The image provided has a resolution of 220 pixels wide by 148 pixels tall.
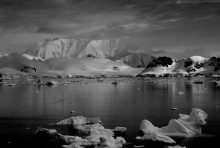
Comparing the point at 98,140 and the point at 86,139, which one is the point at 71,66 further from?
the point at 98,140

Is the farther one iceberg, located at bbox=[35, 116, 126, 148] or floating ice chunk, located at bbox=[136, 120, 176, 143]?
floating ice chunk, located at bbox=[136, 120, 176, 143]

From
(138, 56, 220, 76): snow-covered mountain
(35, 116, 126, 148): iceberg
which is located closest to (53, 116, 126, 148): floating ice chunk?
(35, 116, 126, 148): iceberg

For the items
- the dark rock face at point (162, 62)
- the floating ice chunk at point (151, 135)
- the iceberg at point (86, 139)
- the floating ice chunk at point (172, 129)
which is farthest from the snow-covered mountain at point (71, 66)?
the floating ice chunk at point (151, 135)

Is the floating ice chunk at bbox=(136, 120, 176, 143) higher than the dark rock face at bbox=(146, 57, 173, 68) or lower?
lower

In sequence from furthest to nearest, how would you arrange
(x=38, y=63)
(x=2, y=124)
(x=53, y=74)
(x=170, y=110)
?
(x=38, y=63), (x=53, y=74), (x=170, y=110), (x=2, y=124)

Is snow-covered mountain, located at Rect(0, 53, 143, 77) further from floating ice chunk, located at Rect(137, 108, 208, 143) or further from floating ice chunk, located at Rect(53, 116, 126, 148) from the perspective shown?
floating ice chunk, located at Rect(53, 116, 126, 148)

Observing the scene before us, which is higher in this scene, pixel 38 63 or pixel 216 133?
pixel 38 63

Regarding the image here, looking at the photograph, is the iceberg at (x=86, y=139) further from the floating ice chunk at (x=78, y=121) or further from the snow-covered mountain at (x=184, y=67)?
the snow-covered mountain at (x=184, y=67)

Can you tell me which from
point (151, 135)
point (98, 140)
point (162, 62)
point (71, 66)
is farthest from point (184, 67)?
point (98, 140)

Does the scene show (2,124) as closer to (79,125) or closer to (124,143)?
(79,125)

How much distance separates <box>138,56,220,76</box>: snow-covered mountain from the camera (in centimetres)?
15275

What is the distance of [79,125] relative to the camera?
1925cm

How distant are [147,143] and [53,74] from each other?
12415 cm

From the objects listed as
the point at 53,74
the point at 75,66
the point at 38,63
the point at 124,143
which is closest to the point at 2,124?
the point at 124,143
